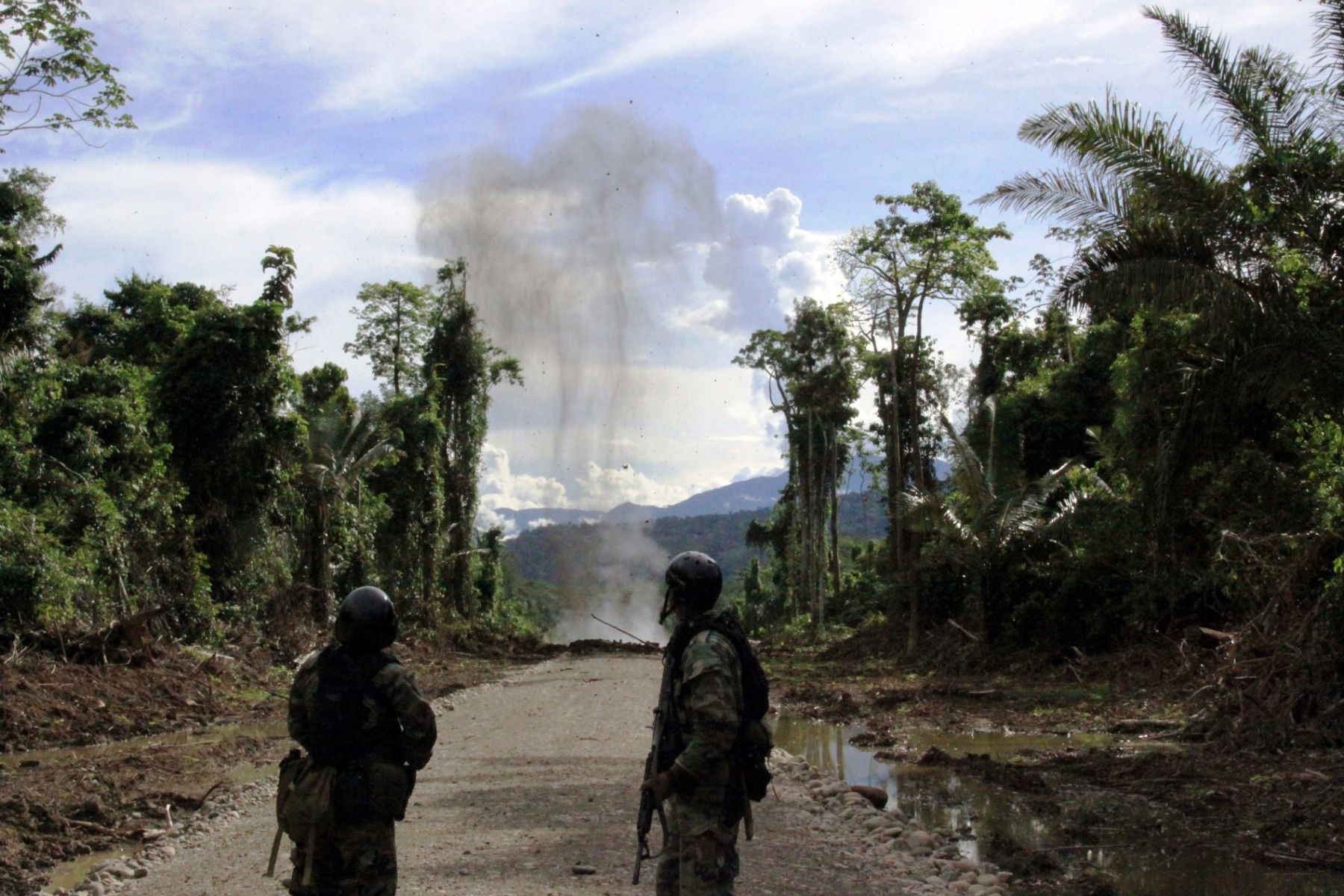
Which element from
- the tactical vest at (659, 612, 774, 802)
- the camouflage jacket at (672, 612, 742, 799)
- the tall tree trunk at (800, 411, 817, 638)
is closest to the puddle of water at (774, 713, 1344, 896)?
the tactical vest at (659, 612, 774, 802)

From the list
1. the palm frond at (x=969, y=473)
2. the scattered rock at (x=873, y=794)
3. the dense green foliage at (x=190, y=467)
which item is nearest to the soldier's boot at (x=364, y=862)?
the scattered rock at (x=873, y=794)

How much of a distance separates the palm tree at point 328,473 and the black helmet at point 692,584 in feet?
86.9

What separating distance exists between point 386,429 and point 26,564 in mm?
18417

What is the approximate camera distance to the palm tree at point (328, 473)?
101 feet

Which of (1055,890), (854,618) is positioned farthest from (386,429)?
(1055,890)

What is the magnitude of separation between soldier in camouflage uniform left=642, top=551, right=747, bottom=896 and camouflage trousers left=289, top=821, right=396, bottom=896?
3.73 feet

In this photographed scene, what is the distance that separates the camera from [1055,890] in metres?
7.71

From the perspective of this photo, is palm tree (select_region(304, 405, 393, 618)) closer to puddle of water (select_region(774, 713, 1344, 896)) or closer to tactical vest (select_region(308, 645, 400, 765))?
puddle of water (select_region(774, 713, 1344, 896))

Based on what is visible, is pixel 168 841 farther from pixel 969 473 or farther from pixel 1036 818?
pixel 969 473

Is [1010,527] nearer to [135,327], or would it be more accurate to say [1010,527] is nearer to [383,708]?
[383,708]

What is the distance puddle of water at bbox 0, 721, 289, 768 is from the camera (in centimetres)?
1339

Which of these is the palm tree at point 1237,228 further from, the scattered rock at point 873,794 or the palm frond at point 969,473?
the palm frond at point 969,473

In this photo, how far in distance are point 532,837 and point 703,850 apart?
423 cm

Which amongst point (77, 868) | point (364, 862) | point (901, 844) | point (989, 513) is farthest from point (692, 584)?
point (989, 513)
